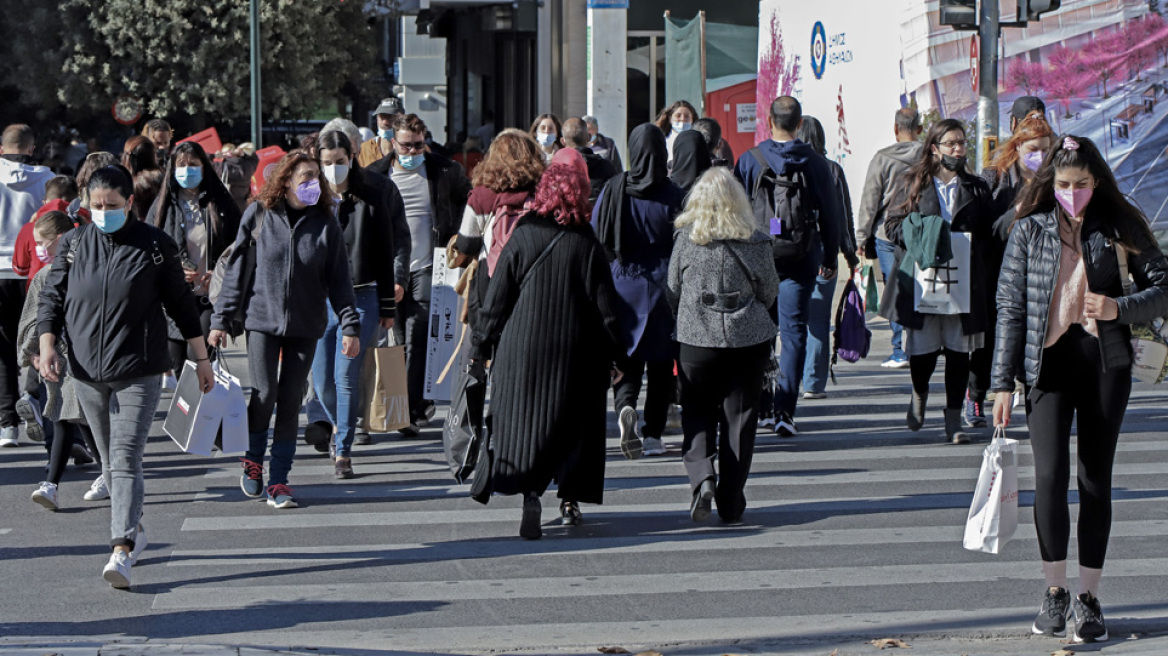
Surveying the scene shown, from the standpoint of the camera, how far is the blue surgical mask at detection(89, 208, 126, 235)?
6.77m

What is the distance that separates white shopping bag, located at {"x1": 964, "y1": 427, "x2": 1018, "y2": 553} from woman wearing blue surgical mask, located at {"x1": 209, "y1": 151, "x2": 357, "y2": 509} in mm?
3677

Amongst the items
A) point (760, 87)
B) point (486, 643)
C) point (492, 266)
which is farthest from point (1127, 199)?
point (760, 87)

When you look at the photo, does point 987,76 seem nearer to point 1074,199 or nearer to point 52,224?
point 52,224

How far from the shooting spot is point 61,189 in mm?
10195

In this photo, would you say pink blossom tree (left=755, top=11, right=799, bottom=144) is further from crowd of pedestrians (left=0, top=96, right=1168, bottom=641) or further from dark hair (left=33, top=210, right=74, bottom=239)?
dark hair (left=33, top=210, right=74, bottom=239)

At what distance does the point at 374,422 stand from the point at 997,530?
15.4ft

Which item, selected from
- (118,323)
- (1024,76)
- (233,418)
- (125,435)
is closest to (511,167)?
(233,418)

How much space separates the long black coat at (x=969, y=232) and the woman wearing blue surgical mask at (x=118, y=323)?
4.82 m

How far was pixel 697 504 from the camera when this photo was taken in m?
7.91

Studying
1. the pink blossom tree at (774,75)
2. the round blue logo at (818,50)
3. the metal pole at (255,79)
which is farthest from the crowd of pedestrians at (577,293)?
the metal pole at (255,79)

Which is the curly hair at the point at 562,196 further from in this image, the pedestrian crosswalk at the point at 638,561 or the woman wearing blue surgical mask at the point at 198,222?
the woman wearing blue surgical mask at the point at 198,222

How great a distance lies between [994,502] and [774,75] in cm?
1839

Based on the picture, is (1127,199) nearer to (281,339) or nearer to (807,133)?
(281,339)

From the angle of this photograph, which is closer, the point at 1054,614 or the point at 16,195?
the point at 1054,614
